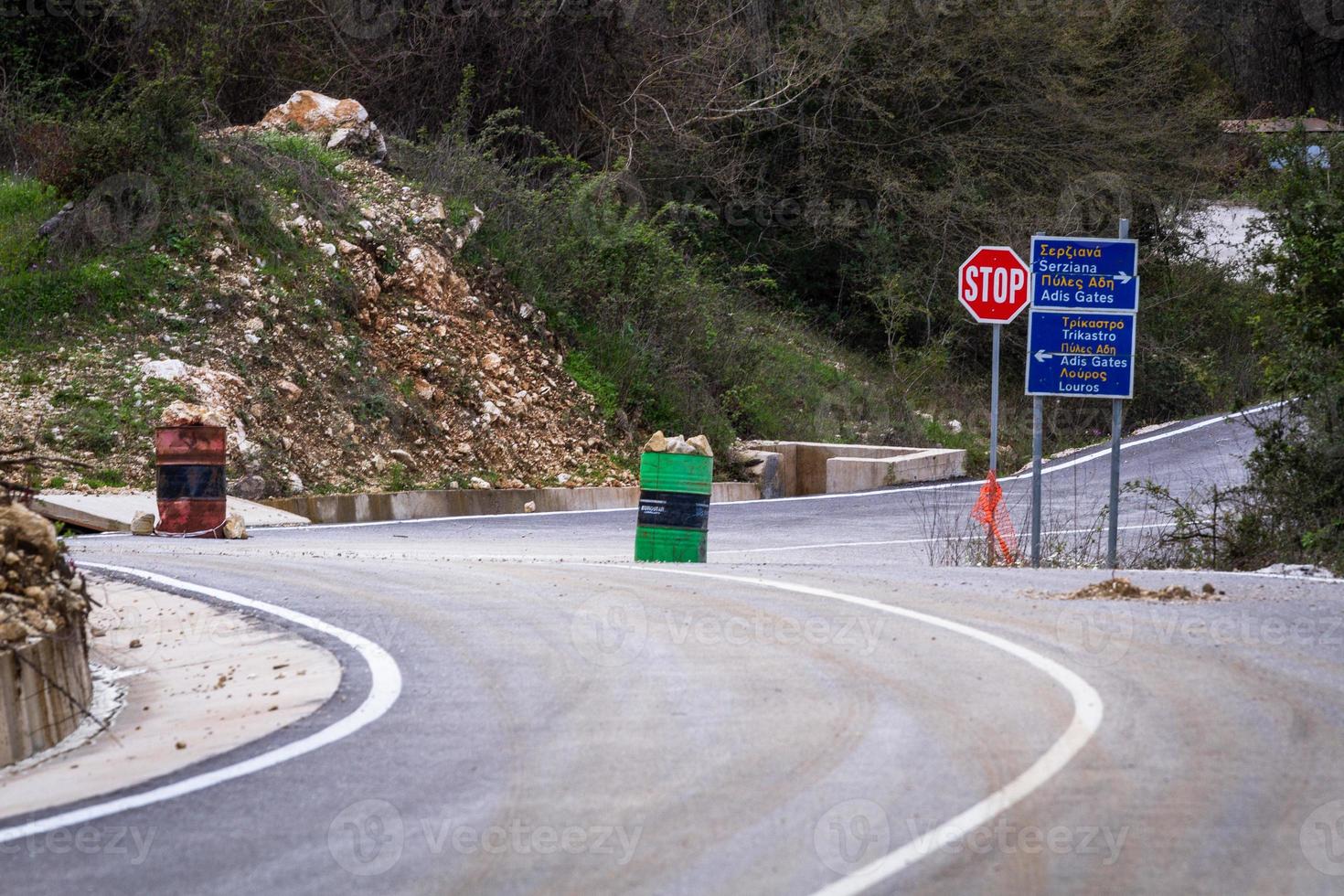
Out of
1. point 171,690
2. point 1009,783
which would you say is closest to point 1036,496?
point 171,690

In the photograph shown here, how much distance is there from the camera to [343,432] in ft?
69.8

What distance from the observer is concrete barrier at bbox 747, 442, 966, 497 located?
2544 cm

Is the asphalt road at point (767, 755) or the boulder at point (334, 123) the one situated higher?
the boulder at point (334, 123)

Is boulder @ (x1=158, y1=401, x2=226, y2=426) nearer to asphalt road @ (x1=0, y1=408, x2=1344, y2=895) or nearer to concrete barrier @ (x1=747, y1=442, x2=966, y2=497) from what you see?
asphalt road @ (x1=0, y1=408, x2=1344, y2=895)

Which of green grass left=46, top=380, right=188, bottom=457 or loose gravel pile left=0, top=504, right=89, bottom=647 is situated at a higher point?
green grass left=46, top=380, right=188, bottom=457

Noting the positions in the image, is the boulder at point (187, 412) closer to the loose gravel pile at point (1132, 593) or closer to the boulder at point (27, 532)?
the boulder at point (27, 532)

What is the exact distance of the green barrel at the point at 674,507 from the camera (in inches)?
512

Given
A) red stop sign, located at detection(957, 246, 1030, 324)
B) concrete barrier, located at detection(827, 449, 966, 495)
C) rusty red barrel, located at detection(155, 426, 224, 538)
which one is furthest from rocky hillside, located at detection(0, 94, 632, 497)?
red stop sign, located at detection(957, 246, 1030, 324)

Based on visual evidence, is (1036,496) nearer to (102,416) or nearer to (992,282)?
(992,282)

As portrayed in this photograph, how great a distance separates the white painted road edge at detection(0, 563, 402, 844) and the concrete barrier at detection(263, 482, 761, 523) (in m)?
10.5

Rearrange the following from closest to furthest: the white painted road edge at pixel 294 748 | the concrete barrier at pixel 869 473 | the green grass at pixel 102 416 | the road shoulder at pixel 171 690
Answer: the white painted road edge at pixel 294 748
the road shoulder at pixel 171 690
the green grass at pixel 102 416
the concrete barrier at pixel 869 473

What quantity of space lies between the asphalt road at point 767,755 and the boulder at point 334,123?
61.1 feet

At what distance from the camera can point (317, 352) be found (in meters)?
22.4

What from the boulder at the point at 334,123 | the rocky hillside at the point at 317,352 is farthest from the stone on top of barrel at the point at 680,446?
the boulder at the point at 334,123
